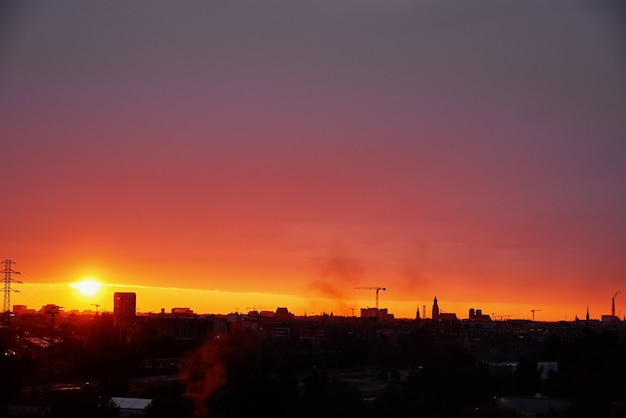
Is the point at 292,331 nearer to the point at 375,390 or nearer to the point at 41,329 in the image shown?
the point at 41,329

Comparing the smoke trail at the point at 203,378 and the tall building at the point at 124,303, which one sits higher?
the tall building at the point at 124,303

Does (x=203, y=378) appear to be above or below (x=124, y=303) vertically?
below

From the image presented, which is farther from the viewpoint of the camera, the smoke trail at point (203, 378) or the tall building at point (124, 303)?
the tall building at point (124, 303)

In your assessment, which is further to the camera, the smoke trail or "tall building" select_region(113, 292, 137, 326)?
"tall building" select_region(113, 292, 137, 326)

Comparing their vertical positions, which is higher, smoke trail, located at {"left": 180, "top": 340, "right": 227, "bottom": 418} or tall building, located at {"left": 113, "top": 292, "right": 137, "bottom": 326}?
tall building, located at {"left": 113, "top": 292, "right": 137, "bottom": 326}

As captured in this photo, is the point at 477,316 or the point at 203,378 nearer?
the point at 203,378

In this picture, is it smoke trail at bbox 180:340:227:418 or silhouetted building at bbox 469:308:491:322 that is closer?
smoke trail at bbox 180:340:227:418

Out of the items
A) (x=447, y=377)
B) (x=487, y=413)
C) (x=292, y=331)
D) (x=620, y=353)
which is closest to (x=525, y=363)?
(x=620, y=353)

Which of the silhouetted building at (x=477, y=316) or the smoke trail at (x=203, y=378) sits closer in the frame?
the smoke trail at (x=203, y=378)

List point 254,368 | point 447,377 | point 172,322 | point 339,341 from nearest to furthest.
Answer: point 447,377
point 254,368
point 339,341
point 172,322

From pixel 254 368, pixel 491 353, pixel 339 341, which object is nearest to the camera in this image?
pixel 254 368

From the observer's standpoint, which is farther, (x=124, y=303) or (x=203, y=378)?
(x=124, y=303)

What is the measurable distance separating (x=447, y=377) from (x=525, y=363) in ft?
15.2

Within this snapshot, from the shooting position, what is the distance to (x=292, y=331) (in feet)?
170
